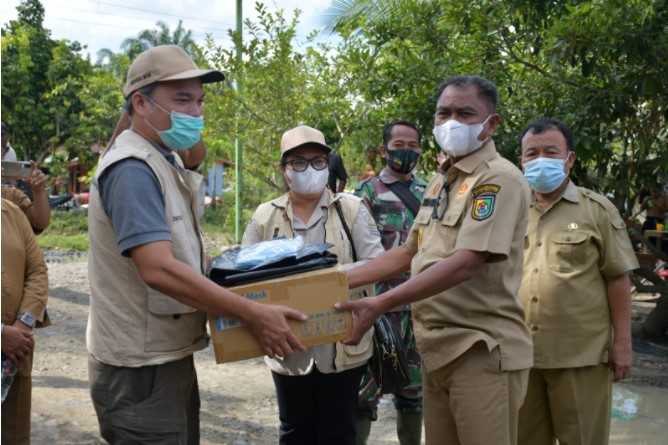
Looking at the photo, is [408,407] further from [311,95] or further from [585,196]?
[311,95]

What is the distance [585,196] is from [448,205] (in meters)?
1.14

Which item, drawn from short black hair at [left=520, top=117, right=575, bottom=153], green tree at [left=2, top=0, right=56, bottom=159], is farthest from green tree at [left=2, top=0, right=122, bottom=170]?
short black hair at [left=520, top=117, right=575, bottom=153]

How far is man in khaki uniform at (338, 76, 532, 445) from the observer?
2555 mm

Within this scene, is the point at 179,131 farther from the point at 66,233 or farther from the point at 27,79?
the point at 27,79

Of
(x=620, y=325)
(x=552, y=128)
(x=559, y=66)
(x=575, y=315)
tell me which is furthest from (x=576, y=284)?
(x=559, y=66)

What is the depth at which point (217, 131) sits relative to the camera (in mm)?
9562

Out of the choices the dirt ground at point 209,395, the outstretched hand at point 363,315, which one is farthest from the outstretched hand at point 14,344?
the outstretched hand at point 363,315

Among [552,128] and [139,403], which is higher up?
[552,128]

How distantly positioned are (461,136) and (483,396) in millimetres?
981

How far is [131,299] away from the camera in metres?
2.27

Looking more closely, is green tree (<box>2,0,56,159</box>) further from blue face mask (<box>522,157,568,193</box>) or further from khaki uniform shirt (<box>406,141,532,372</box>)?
khaki uniform shirt (<box>406,141,532,372</box>)

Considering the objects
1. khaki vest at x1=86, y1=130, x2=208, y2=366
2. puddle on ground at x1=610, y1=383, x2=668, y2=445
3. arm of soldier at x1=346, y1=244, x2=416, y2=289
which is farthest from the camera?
puddle on ground at x1=610, y1=383, x2=668, y2=445

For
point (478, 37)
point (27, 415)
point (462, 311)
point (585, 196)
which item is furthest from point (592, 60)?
point (27, 415)

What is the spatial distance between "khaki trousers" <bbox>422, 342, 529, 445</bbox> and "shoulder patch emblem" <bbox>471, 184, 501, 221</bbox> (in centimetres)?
47
